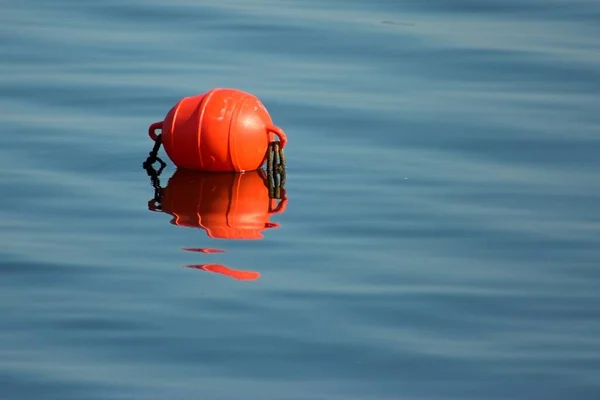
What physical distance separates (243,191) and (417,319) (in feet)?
8.16

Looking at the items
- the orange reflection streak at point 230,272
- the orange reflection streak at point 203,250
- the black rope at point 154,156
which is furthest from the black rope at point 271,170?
the orange reflection streak at point 230,272

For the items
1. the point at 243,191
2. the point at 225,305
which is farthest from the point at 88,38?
the point at 225,305

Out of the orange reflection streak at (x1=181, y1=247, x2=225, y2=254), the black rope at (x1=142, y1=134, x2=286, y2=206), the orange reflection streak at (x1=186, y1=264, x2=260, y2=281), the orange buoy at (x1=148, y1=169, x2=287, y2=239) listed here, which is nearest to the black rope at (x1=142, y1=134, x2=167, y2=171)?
the black rope at (x1=142, y1=134, x2=286, y2=206)

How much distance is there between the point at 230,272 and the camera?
25.1ft

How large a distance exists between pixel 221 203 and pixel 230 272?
4.51 feet

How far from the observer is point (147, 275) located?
7574mm

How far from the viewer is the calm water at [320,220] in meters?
6.54

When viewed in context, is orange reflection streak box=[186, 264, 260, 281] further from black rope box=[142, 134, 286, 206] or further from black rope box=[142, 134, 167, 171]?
black rope box=[142, 134, 167, 171]

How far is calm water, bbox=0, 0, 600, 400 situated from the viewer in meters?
6.54

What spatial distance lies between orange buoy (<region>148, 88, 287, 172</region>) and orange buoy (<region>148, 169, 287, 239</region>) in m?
0.13

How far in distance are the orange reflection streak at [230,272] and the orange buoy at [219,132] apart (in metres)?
1.79

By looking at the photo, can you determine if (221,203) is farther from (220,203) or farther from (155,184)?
(155,184)

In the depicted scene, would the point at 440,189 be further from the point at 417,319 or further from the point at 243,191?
the point at 417,319

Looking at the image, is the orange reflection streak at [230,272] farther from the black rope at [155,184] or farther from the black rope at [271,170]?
the black rope at [271,170]
